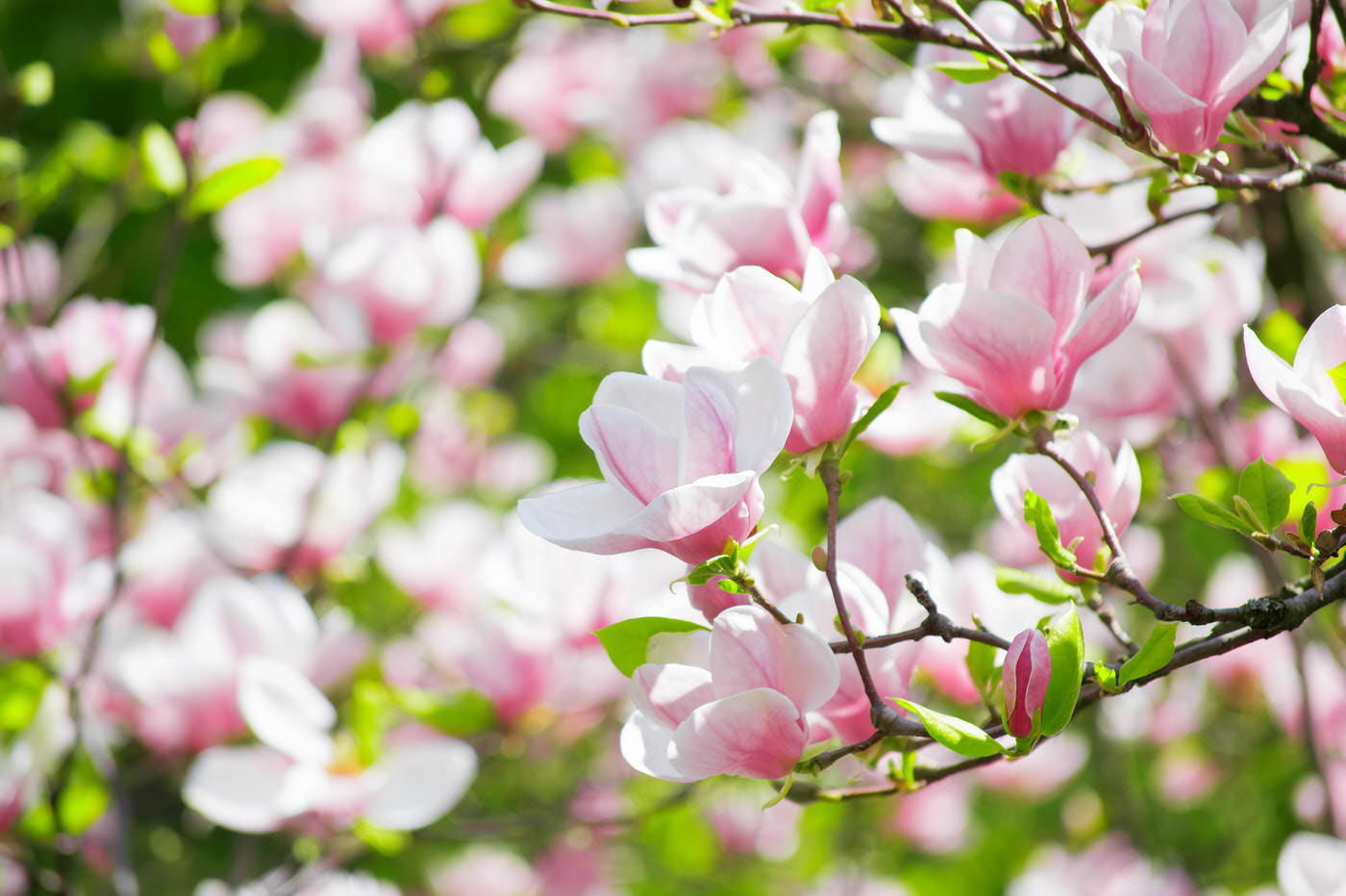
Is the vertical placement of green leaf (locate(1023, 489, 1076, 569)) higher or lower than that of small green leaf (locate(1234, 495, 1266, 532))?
lower

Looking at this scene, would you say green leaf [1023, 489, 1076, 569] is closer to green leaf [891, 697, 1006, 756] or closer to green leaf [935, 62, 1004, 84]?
green leaf [891, 697, 1006, 756]

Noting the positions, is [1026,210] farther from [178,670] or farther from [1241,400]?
[178,670]

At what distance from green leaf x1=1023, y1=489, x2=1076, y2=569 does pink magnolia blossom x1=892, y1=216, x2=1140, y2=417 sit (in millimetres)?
60

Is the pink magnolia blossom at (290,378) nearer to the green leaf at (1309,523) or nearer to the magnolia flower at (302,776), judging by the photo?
the magnolia flower at (302,776)

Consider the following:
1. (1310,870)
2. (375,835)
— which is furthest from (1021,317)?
(375,835)

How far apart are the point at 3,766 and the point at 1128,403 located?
1203 mm

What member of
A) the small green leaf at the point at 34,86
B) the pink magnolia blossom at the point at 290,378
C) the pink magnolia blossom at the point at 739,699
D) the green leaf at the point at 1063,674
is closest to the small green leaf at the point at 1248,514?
the green leaf at the point at 1063,674

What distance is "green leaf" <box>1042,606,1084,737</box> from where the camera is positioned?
1.77ft

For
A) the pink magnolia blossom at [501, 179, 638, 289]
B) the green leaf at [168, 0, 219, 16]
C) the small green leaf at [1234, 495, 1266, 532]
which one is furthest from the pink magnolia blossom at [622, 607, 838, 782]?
the pink magnolia blossom at [501, 179, 638, 289]

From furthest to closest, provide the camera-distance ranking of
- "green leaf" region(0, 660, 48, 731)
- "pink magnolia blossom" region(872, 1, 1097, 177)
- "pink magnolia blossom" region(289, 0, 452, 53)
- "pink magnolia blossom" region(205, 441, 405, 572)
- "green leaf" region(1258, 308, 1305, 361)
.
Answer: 1. "pink magnolia blossom" region(289, 0, 452, 53)
2. "pink magnolia blossom" region(205, 441, 405, 572)
3. "green leaf" region(0, 660, 48, 731)
4. "green leaf" region(1258, 308, 1305, 361)
5. "pink magnolia blossom" region(872, 1, 1097, 177)

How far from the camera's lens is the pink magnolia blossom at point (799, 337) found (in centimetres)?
57

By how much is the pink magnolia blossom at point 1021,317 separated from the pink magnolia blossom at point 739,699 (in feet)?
0.60

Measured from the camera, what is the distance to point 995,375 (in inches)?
24.2

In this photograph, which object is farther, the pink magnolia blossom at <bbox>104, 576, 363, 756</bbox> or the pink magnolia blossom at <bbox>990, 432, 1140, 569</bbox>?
the pink magnolia blossom at <bbox>104, 576, 363, 756</bbox>
